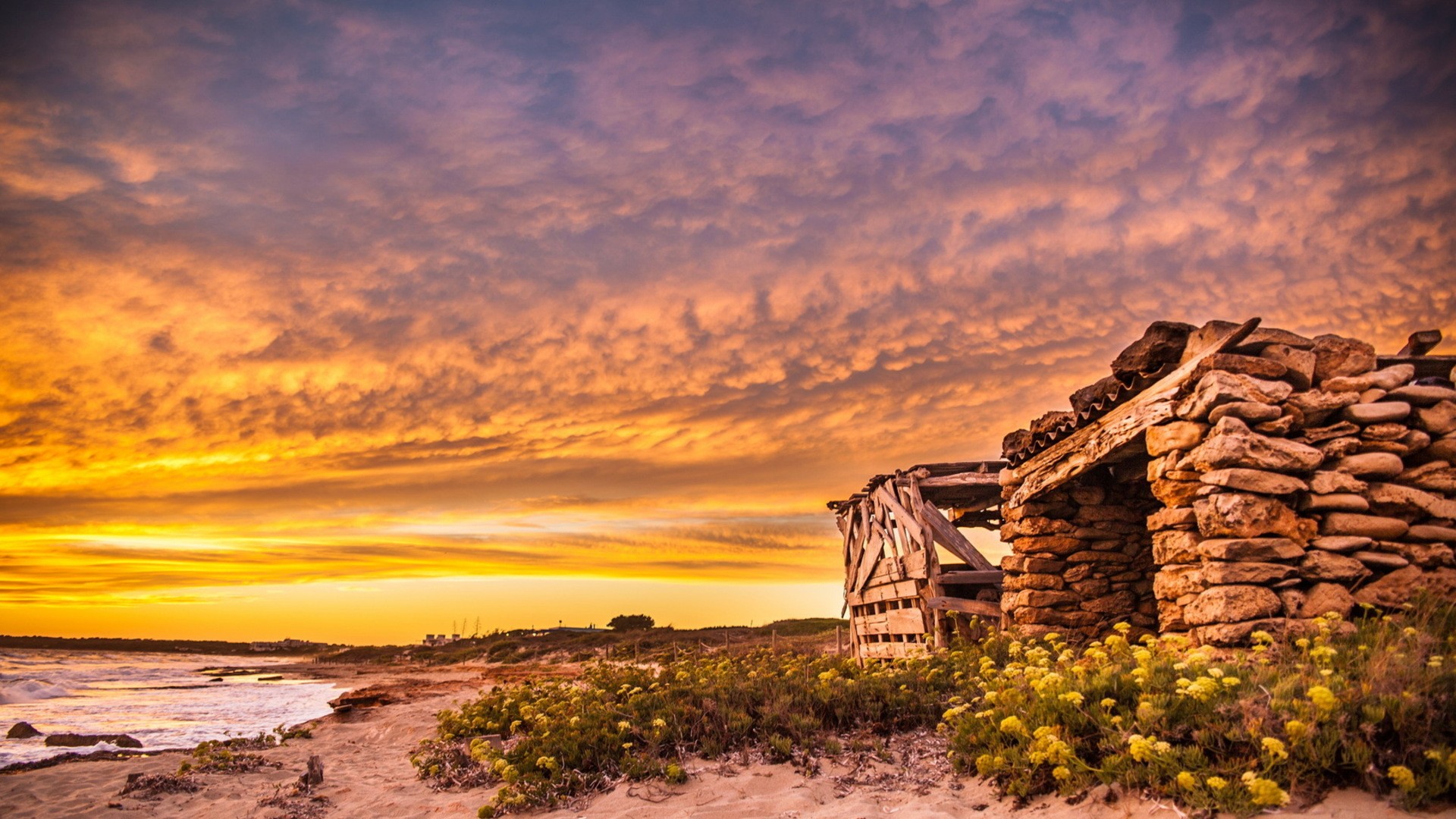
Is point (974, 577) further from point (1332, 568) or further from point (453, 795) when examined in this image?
point (453, 795)

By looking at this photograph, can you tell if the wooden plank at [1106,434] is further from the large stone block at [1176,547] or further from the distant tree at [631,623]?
the distant tree at [631,623]

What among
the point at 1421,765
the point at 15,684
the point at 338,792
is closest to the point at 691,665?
the point at 338,792

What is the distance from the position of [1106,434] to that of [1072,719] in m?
3.99

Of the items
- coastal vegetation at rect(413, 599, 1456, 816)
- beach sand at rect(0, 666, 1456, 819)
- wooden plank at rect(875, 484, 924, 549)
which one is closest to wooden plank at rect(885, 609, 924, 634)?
wooden plank at rect(875, 484, 924, 549)

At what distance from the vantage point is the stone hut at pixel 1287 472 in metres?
5.58

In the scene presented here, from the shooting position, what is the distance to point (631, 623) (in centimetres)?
4634

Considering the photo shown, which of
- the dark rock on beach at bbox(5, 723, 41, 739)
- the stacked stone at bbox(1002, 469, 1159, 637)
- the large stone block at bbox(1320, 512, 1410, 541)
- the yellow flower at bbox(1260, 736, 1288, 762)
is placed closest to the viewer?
the yellow flower at bbox(1260, 736, 1288, 762)

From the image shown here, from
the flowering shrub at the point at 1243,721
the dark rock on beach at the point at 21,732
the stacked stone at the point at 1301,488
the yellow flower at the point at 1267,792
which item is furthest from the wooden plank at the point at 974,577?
the dark rock on beach at the point at 21,732

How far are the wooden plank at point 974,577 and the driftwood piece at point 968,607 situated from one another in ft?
1.00

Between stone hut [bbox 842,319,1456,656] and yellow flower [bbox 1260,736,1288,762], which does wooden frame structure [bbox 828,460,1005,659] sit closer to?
stone hut [bbox 842,319,1456,656]

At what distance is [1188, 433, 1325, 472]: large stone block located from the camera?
5.75 metres

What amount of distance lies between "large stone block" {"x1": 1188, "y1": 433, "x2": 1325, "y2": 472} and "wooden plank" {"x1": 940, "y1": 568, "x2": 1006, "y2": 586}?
5.54 meters

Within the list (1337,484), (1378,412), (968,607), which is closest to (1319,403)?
(1378,412)

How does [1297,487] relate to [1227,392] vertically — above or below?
below
